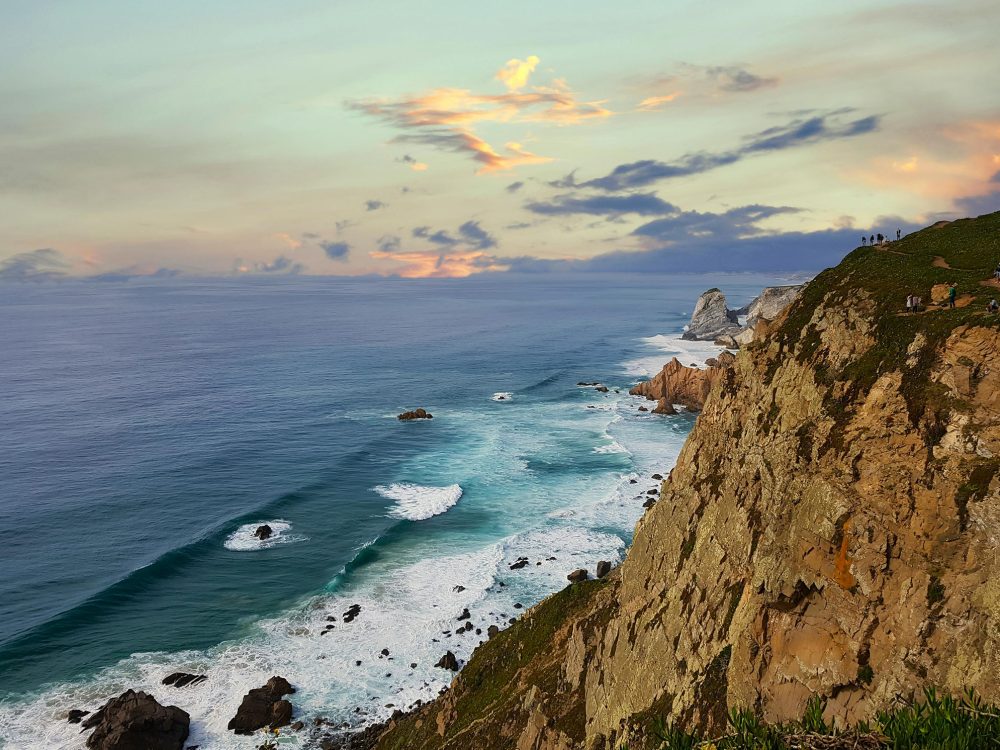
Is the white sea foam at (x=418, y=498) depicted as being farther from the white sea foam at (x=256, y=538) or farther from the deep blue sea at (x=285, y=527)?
the white sea foam at (x=256, y=538)

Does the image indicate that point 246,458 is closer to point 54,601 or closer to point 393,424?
point 393,424

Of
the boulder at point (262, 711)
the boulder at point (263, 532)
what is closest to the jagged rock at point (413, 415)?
the boulder at point (263, 532)

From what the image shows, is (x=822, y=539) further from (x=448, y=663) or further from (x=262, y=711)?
(x=262, y=711)

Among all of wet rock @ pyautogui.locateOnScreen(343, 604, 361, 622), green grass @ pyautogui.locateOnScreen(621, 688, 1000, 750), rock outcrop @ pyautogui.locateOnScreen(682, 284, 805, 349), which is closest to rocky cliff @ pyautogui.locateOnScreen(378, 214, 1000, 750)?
green grass @ pyautogui.locateOnScreen(621, 688, 1000, 750)

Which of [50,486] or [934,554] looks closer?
[934,554]

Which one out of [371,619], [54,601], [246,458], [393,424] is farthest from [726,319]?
[54,601]

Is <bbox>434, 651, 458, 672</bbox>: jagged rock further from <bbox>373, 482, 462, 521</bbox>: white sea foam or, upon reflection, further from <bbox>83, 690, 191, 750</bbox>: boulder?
<bbox>373, 482, 462, 521</bbox>: white sea foam

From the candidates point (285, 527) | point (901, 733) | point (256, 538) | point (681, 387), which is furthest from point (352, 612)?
point (681, 387)
